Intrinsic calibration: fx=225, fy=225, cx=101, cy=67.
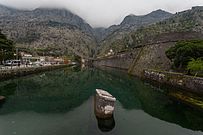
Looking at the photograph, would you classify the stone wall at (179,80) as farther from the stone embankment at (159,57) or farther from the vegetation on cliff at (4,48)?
the vegetation on cliff at (4,48)

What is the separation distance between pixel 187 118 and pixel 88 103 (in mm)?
14482

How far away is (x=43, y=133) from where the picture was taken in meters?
20.0

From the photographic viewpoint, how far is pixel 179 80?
167 feet

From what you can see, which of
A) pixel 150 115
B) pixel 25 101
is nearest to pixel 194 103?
pixel 150 115

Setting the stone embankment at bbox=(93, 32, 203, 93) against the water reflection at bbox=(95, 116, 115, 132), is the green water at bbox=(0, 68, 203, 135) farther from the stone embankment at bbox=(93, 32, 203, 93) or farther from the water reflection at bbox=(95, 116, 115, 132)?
the stone embankment at bbox=(93, 32, 203, 93)

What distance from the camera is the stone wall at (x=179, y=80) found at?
4353 centimetres

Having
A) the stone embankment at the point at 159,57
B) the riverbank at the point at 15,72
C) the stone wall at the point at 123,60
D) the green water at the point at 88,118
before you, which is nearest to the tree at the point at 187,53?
the stone embankment at the point at 159,57

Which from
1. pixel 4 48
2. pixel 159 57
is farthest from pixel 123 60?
pixel 4 48

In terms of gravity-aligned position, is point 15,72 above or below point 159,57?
below

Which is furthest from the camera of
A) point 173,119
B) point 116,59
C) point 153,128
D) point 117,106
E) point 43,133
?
point 116,59

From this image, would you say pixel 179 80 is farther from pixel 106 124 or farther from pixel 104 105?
pixel 106 124

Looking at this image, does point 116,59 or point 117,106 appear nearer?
point 117,106

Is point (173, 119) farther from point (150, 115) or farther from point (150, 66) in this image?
point (150, 66)

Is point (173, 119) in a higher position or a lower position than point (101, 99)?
lower
